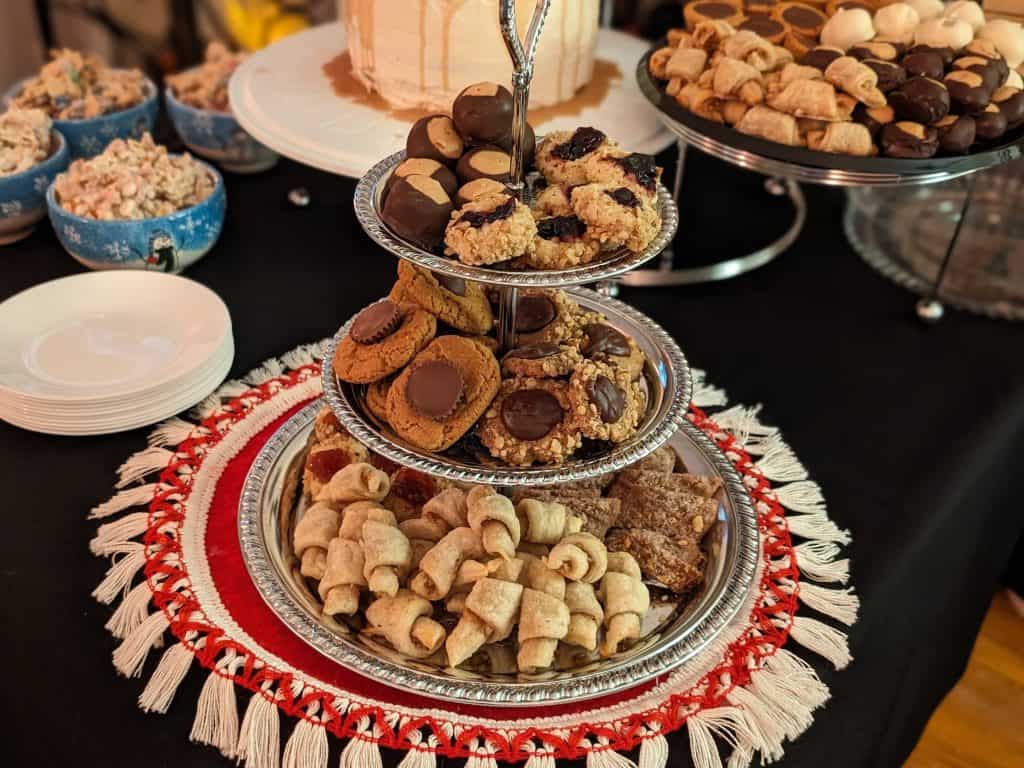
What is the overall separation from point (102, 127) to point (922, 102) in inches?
48.1

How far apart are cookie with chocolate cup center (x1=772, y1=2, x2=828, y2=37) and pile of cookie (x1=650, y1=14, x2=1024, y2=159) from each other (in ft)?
0.27

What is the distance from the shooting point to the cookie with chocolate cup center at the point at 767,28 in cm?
130

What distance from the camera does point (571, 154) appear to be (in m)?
0.76

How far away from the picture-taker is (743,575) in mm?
842

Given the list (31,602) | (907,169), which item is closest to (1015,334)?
(907,169)

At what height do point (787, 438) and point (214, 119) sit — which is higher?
point (214, 119)

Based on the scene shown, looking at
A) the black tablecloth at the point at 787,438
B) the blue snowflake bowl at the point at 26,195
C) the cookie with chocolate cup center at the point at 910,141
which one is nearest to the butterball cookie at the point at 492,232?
the black tablecloth at the point at 787,438

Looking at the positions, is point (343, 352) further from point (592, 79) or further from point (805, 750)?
point (592, 79)

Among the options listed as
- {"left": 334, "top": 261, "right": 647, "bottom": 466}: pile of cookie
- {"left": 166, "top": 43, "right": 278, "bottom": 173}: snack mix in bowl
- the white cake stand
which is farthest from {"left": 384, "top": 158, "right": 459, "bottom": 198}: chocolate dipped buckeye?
{"left": 166, "top": 43, "right": 278, "bottom": 173}: snack mix in bowl

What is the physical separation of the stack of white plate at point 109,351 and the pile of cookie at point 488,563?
0.25m

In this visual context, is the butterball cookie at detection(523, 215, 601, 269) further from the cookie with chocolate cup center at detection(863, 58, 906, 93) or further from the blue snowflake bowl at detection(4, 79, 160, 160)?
the blue snowflake bowl at detection(4, 79, 160, 160)

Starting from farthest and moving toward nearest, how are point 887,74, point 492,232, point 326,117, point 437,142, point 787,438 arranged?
point 326,117, point 887,74, point 787,438, point 437,142, point 492,232

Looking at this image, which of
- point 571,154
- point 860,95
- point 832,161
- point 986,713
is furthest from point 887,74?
point 986,713

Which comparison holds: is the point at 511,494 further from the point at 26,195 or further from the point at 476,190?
the point at 26,195
